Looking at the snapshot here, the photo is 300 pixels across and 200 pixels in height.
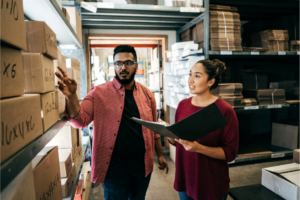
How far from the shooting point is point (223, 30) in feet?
7.75

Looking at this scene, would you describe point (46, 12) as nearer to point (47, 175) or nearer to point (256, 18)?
point (47, 175)

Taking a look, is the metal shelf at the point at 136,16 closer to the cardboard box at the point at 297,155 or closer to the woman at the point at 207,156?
the woman at the point at 207,156

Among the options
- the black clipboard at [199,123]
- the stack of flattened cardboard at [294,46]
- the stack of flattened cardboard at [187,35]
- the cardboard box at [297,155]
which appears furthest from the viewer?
the stack of flattened cardboard at [187,35]

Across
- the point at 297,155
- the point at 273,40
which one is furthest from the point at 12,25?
the point at 273,40

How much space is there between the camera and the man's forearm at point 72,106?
3.27ft

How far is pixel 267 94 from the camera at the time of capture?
2621 millimetres

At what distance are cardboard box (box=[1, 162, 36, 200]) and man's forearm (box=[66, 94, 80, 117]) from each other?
420mm

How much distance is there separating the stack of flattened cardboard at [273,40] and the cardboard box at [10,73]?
3137mm

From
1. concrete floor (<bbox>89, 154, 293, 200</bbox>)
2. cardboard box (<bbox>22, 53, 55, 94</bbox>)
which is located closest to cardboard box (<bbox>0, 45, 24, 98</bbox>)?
cardboard box (<bbox>22, 53, 55, 94</bbox>)

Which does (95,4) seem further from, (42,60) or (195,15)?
(42,60)

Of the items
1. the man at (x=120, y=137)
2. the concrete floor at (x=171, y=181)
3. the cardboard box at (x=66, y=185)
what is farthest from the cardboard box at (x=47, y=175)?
the concrete floor at (x=171, y=181)

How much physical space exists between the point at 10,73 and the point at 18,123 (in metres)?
0.15

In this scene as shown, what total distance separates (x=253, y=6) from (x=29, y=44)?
3.16 metres

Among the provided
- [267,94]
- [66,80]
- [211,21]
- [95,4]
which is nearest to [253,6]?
[211,21]
